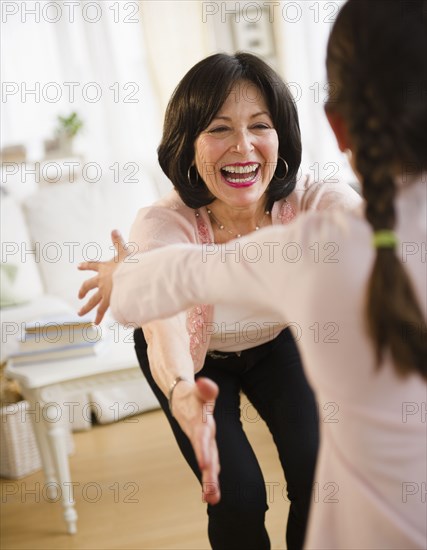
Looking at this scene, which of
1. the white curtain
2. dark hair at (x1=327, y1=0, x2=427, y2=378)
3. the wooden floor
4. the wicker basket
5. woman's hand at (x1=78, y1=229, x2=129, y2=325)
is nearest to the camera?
dark hair at (x1=327, y1=0, x2=427, y2=378)

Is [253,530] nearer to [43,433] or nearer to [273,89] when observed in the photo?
[273,89]

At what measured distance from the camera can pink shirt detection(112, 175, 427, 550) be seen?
0.79 metres

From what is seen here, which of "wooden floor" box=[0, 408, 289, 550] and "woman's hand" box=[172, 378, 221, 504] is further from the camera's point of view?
"wooden floor" box=[0, 408, 289, 550]

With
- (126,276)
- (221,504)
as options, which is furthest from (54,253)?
(126,276)

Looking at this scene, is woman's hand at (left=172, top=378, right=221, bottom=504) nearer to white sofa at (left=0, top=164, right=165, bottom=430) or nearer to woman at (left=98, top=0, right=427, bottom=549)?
woman at (left=98, top=0, right=427, bottom=549)

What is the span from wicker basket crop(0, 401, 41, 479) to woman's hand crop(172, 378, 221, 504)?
1.76m

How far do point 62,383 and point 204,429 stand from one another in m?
1.46

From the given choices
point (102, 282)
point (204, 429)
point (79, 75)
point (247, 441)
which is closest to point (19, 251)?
point (247, 441)

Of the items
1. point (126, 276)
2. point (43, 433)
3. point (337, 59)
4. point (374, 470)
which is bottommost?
point (43, 433)

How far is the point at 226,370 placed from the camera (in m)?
1.67

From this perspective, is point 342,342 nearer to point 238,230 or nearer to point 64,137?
point 238,230

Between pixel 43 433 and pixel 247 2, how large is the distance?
336 centimetres

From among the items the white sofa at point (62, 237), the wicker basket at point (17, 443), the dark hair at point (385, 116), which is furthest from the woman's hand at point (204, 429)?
the white sofa at point (62, 237)

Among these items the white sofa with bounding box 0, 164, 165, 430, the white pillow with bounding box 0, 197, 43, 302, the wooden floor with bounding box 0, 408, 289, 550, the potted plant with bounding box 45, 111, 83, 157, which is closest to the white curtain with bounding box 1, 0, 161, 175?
the potted plant with bounding box 45, 111, 83, 157
